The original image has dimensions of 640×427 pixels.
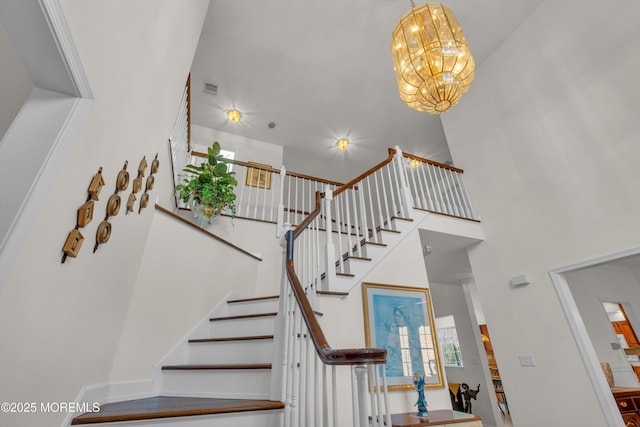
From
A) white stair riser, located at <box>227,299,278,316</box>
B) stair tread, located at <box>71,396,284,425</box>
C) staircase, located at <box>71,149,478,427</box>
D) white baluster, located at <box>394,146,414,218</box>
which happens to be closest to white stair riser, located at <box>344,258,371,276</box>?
staircase, located at <box>71,149,478,427</box>

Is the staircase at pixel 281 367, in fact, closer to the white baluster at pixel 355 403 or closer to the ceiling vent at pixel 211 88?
the white baluster at pixel 355 403

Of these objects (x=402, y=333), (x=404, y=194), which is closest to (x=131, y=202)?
(x=402, y=333)

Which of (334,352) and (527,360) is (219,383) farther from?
(527,360)

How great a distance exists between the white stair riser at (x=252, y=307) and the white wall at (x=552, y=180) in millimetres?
2873

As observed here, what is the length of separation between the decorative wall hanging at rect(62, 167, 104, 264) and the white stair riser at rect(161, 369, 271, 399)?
1258 millimetres

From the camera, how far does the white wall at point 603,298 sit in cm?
441

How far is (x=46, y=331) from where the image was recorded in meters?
1.12

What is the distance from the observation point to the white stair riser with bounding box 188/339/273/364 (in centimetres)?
210

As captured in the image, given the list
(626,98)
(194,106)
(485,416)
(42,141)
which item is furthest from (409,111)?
(485,416)

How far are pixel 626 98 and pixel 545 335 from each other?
8.51 ft

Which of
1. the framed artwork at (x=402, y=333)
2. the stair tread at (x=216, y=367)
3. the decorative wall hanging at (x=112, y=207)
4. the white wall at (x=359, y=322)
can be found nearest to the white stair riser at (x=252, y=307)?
the white wall at (x=359, y=322)

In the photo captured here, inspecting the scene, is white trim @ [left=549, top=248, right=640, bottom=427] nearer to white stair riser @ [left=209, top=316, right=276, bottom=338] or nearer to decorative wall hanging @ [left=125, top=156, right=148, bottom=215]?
white stair riser @ [left=209, top=316, right=276, bottom=338]

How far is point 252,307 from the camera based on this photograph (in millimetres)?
2834

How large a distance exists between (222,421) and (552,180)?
4.07 meters
